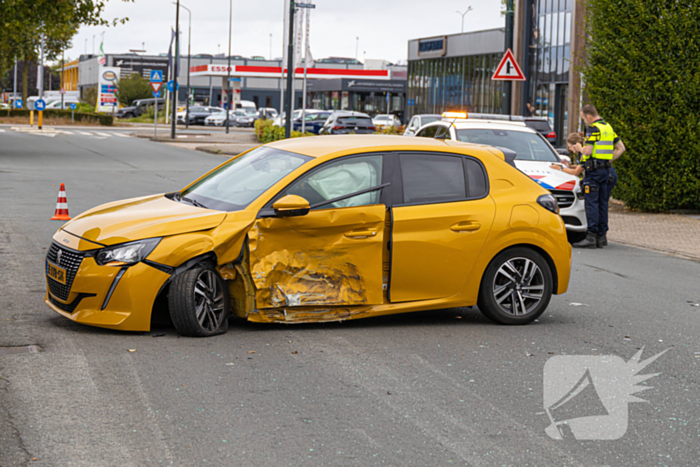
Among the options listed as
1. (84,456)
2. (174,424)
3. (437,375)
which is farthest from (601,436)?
(84,456)

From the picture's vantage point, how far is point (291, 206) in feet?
20.6

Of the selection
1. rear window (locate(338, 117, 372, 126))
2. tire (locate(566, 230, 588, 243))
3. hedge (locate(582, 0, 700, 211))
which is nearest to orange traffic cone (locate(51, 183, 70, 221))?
tire (locate(566, 230, 588, 243))

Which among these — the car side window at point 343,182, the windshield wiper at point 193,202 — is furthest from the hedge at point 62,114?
the car side window at point 343,182

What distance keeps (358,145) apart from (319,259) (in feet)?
3.31

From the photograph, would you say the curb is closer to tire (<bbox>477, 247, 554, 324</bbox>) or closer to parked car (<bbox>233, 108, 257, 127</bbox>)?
tire (<bbox>477, 247, 554, 324</bbox>)

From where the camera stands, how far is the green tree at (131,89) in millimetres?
88500

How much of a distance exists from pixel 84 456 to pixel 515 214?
4126mm

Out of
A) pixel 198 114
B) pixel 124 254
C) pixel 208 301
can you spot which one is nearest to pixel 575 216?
pixel 208 301

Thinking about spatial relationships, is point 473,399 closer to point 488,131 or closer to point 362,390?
point 362,390

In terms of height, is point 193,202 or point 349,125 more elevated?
point 349,125

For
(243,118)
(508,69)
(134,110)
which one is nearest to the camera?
(508,69)

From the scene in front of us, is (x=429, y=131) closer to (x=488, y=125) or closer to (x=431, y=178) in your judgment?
(x=488, y=125)

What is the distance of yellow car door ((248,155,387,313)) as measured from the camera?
21.0 ft

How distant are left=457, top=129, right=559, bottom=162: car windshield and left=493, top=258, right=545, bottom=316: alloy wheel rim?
262 inches
